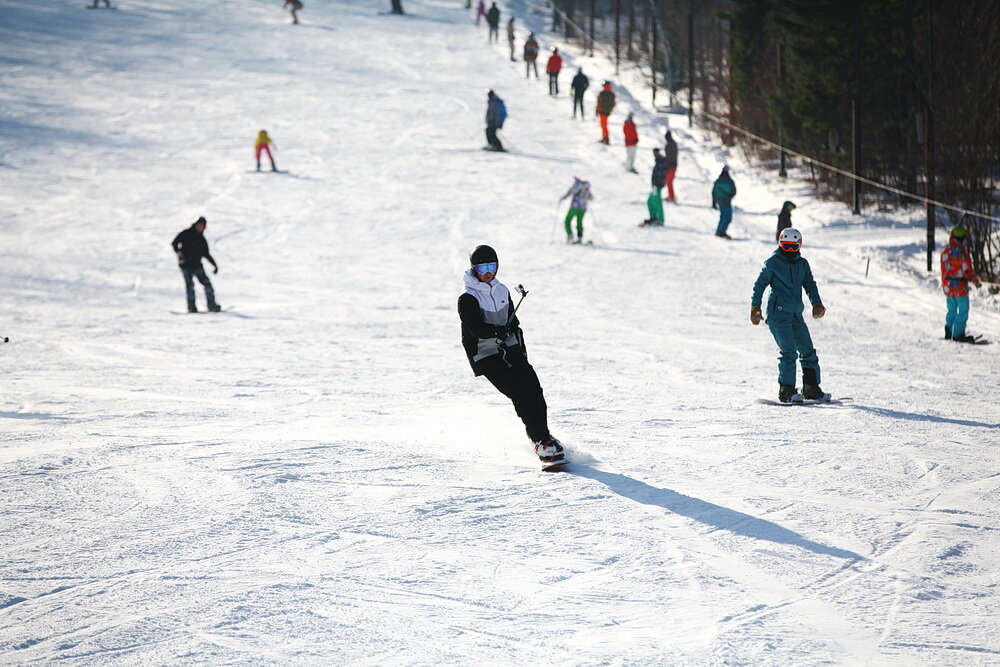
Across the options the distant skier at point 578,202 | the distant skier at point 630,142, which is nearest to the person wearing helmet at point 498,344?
the distant skier at point 578,202

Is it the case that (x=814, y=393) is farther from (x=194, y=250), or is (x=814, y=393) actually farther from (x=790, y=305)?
(x=194, y=250)

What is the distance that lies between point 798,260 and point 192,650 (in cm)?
613

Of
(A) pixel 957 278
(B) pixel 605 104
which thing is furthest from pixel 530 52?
(A) pixel 957 278

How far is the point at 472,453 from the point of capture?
6.95 meters

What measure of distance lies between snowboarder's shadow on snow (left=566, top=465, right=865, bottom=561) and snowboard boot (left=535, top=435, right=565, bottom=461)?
143mm

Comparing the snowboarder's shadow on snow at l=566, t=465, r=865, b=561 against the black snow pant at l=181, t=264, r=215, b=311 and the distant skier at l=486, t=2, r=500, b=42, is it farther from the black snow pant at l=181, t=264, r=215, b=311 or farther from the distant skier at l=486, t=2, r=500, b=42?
the distant skier at l=486, t=2, r=500, b=42

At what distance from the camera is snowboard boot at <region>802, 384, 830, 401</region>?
847 cm

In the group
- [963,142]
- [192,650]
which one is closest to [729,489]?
[192,650]

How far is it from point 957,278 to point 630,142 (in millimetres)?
13985

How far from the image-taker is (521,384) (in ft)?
21.0

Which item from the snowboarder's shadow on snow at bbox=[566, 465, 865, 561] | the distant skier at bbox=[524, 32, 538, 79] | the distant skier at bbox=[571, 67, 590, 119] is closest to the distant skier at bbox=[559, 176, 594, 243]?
the snowboarder's shadow on snow at bbox=[566, 465, 865, 561]

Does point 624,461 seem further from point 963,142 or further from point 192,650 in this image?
point 963,142

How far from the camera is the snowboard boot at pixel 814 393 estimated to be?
27.8ft

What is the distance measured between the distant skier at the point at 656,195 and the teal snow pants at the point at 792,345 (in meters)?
11.3
